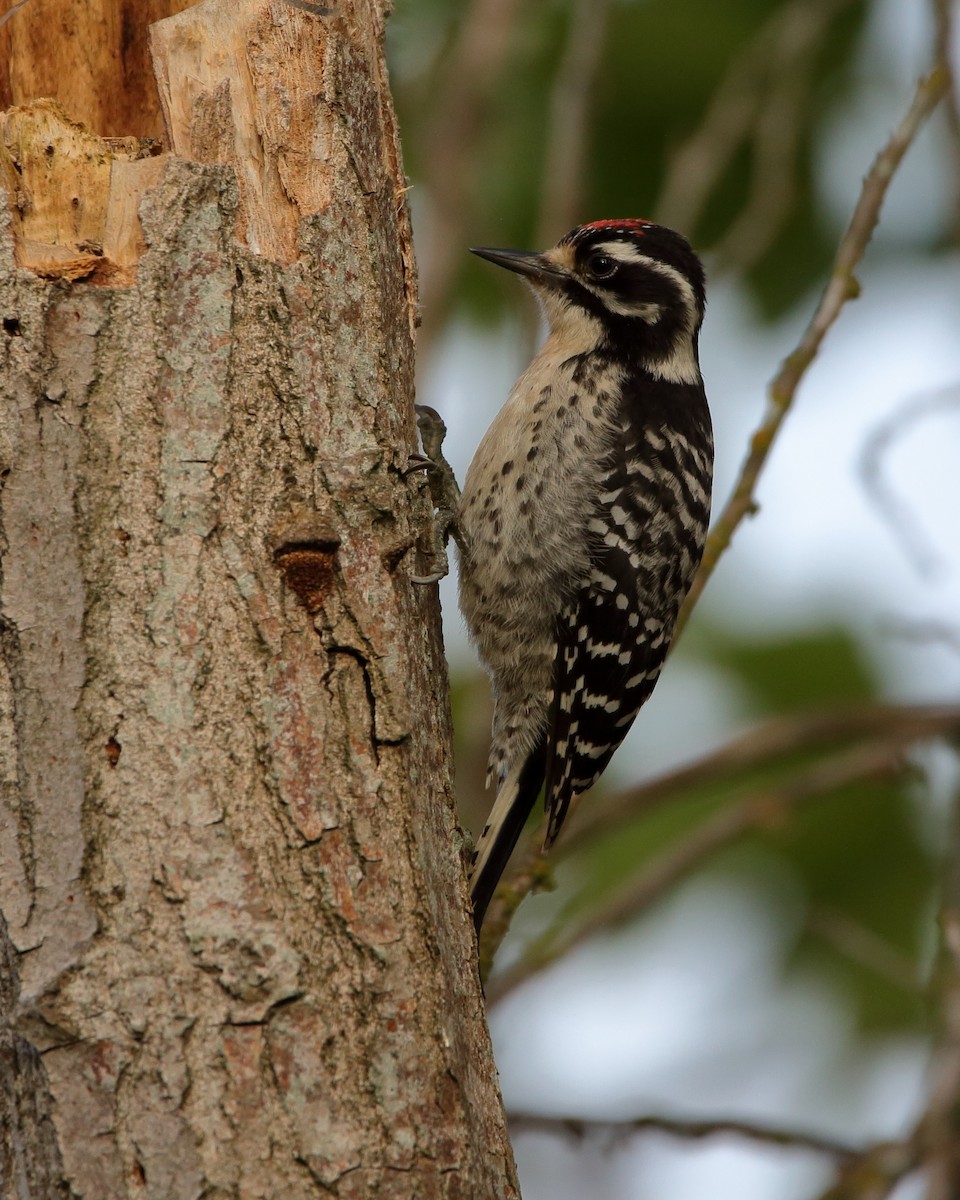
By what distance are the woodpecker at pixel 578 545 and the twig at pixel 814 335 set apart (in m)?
0.45

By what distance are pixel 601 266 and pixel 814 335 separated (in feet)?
3.07

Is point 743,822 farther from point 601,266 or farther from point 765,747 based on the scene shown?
point 601,266

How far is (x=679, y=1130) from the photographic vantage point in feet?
11.0

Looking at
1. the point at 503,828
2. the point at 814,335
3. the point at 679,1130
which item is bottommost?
the point at 679,1130

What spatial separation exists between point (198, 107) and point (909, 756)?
3028 millimetres

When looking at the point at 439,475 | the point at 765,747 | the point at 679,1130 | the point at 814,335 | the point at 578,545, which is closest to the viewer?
the point at 679,1130

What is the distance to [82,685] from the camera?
7.11ft

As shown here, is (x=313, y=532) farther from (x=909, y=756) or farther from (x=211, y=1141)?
(x=909, y=756)

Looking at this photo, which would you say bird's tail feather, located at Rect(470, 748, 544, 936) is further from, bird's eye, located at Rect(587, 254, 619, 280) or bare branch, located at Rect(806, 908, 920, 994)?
bird's eye, located at Rect(587, 254, 619, 280)

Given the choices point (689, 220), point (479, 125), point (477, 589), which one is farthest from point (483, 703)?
point (479, 125)

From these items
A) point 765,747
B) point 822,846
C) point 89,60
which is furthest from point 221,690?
point 822,846

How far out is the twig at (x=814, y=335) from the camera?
3.54 m

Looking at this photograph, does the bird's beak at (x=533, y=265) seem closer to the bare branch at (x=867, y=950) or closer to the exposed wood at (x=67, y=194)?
the exposed wood at (x=67, y=194)

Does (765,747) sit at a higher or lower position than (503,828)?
higher
